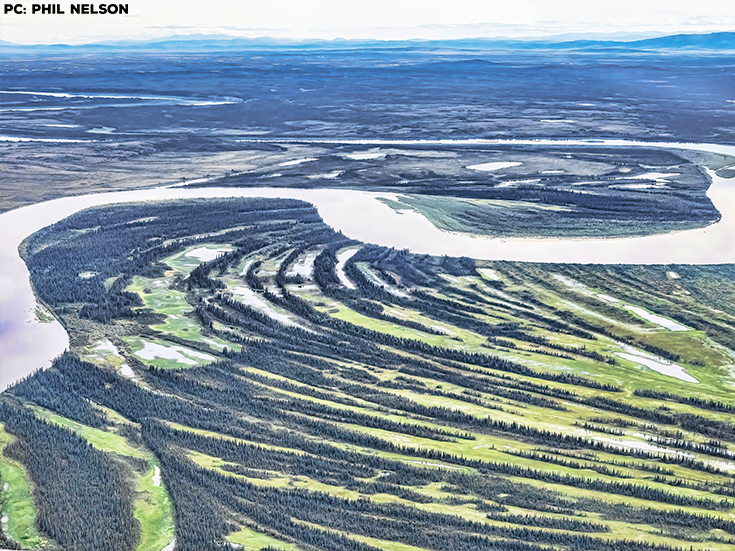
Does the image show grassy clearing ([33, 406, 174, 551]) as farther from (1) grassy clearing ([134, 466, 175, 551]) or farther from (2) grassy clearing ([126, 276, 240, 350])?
(2) grassy clearing ([126, 276, 240, 350])

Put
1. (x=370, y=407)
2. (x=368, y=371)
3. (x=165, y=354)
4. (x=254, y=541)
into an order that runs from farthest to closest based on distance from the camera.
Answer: (x=165, y=354) < (x=368, y=371) < (x=370, y=407) < (x=254, y=541)

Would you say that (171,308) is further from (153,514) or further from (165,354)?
(153,514)

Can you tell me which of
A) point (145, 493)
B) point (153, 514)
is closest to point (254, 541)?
point (153, 514)

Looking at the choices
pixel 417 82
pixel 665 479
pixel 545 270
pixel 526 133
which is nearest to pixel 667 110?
pixel 526 133

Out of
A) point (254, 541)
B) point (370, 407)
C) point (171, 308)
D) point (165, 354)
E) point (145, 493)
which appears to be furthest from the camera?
point (171, 308)

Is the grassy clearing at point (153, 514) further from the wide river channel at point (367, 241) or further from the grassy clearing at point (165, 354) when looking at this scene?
the wide river channel at point (367, 241)

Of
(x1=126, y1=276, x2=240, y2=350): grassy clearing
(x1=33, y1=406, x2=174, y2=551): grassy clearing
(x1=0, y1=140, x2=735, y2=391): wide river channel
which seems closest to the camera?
(x1=33, y1=406, x2=174, y2=551): grassy clearing

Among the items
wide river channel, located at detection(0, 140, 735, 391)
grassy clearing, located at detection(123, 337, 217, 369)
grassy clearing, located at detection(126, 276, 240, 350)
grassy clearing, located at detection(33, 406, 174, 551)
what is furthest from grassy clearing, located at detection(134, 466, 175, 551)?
grassy clearing, located at detection(126, 276, 240, 350)
